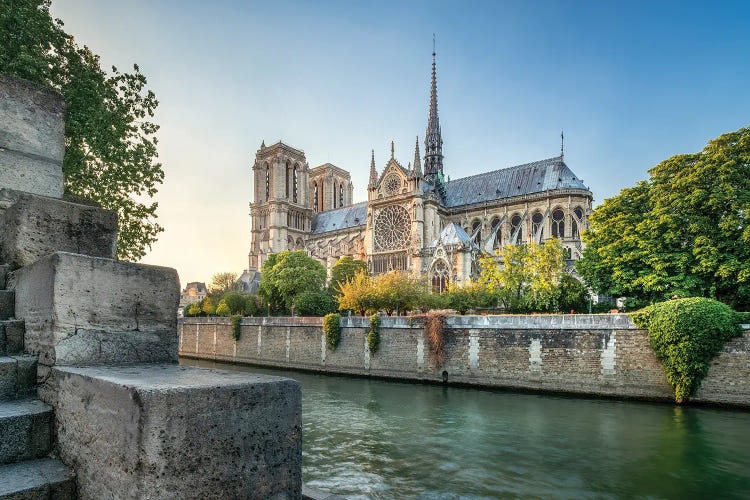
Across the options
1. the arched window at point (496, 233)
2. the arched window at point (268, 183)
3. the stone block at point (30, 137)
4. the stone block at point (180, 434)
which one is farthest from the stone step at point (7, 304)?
the arched window at point (268, 183)

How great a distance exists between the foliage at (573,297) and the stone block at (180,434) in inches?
1092

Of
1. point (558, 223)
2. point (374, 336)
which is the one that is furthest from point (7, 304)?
point (558, 223)

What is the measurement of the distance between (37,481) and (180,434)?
0.92 m

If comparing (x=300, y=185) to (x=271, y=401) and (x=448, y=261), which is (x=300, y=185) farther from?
(x=271, y=401)

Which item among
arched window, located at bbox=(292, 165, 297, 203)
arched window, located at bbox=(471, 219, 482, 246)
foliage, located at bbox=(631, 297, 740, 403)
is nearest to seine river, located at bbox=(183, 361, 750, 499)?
foliage, located at bbox=(631, 297, 740, 403)

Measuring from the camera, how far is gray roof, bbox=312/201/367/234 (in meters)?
66.8

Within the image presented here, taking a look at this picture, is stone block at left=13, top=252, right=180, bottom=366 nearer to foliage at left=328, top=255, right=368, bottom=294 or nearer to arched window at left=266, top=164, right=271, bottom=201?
foliage at left=328, top=255, right=368, bottom=294

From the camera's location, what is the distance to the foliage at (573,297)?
27.2m

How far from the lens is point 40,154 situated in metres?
5.10

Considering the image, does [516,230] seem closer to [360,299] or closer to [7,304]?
[360,299]

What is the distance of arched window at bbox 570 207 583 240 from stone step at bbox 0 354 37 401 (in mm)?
49547

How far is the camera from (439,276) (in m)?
44.1

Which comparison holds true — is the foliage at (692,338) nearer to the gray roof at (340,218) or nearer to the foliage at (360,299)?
the foliage at (360,299)

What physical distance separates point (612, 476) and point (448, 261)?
113 feet
